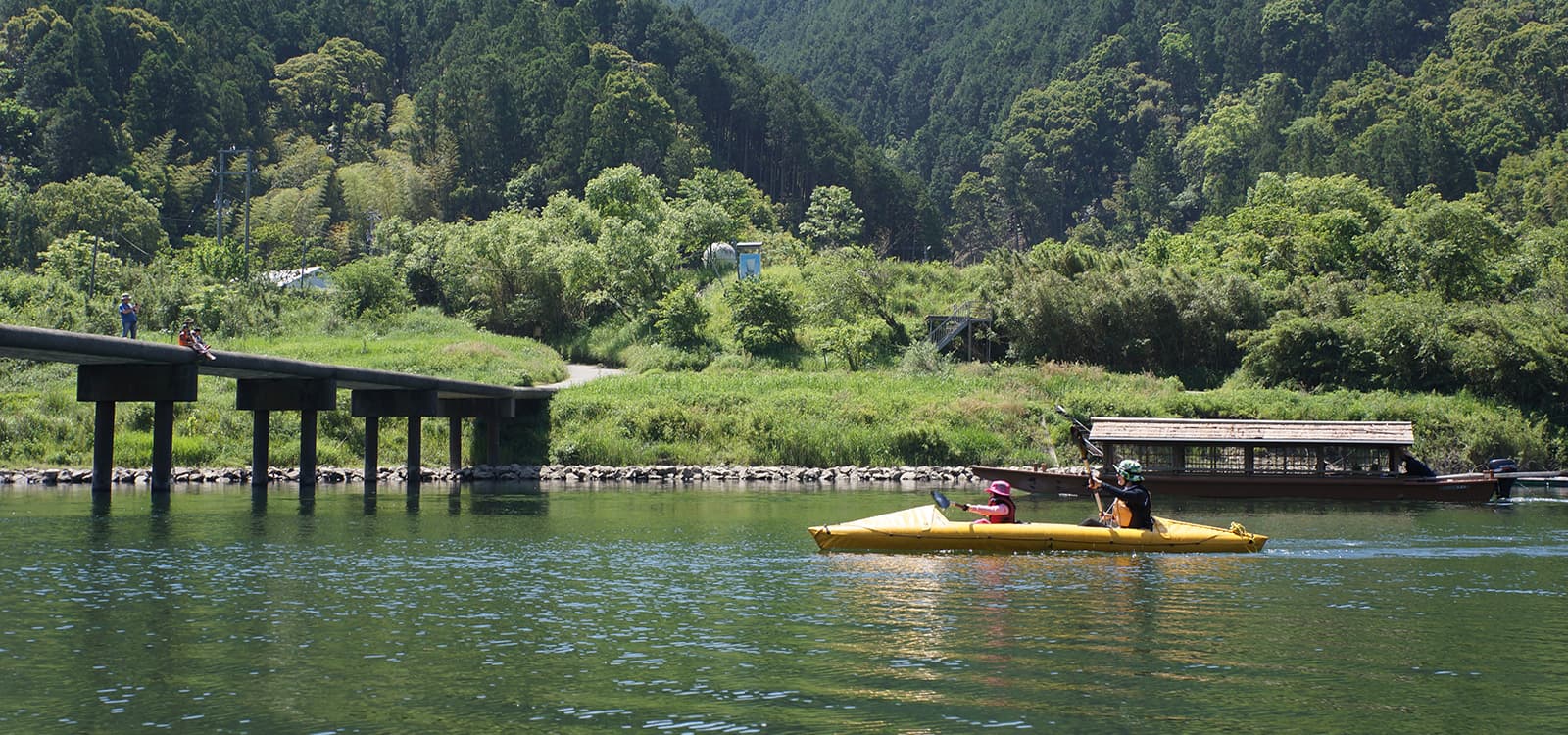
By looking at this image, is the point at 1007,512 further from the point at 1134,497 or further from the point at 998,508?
the point at 1134,497

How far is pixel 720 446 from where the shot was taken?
6084 cm

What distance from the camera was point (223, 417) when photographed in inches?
2384

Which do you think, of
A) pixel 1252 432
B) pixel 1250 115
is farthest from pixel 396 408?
pixel 1250 115

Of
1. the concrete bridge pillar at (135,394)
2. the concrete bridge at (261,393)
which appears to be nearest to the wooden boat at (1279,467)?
the concrete bridge at (261,393)

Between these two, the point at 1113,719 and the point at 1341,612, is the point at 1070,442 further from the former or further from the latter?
the point at 1113,719

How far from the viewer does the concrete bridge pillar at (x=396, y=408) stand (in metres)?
53.6

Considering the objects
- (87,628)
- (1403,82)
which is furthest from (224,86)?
(87,628)

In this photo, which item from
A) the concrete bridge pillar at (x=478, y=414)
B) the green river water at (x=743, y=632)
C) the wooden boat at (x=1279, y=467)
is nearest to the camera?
the green river water at (x=743, y=632)

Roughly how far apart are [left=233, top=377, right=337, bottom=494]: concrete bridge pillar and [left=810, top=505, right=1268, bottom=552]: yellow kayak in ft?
74.8

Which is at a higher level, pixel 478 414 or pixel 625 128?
pixel 625 128

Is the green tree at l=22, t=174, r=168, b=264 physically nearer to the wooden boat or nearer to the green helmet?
the wooden boat

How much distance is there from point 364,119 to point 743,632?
126823mm

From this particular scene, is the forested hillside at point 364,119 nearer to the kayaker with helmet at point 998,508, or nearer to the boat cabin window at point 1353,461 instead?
the boat cabin window at point 1353,461

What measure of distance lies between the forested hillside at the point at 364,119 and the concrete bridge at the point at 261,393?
188ft
